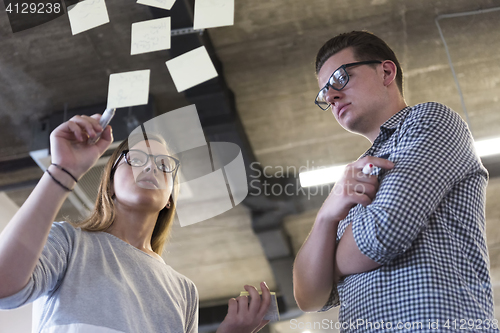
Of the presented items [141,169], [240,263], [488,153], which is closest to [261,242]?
[240,263]

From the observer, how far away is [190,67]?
90 centimetres

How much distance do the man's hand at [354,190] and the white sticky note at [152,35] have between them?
529 millimetres

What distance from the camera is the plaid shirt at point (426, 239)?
57 centimetres

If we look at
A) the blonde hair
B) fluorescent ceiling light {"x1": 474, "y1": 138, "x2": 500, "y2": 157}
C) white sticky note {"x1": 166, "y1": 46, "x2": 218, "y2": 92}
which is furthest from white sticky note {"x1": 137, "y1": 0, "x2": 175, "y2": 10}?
fluorescent ceiling light {"x1": 474, "y1": 138, "x2": 500, "y2": 157}

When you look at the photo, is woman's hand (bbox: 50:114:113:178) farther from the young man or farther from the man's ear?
the man's ear

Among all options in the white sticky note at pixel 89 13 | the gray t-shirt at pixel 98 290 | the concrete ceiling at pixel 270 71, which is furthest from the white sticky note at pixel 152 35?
the gray t-shirt at pixel 98 290

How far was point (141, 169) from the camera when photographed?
1.00m

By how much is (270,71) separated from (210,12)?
1185mm

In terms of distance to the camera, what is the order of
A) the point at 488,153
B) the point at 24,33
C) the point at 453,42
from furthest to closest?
the point at 488,153
the point at 453,42
the point at 24,33

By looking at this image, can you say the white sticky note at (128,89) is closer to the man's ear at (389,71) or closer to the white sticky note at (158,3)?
the white sticky note at (158,3)

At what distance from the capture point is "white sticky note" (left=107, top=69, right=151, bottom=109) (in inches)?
33.7

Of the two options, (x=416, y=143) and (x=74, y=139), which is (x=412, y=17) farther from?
(x=74, y=139)

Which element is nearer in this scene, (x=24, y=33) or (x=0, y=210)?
(x=24, y=33)

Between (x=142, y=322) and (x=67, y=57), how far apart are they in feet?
3.61
